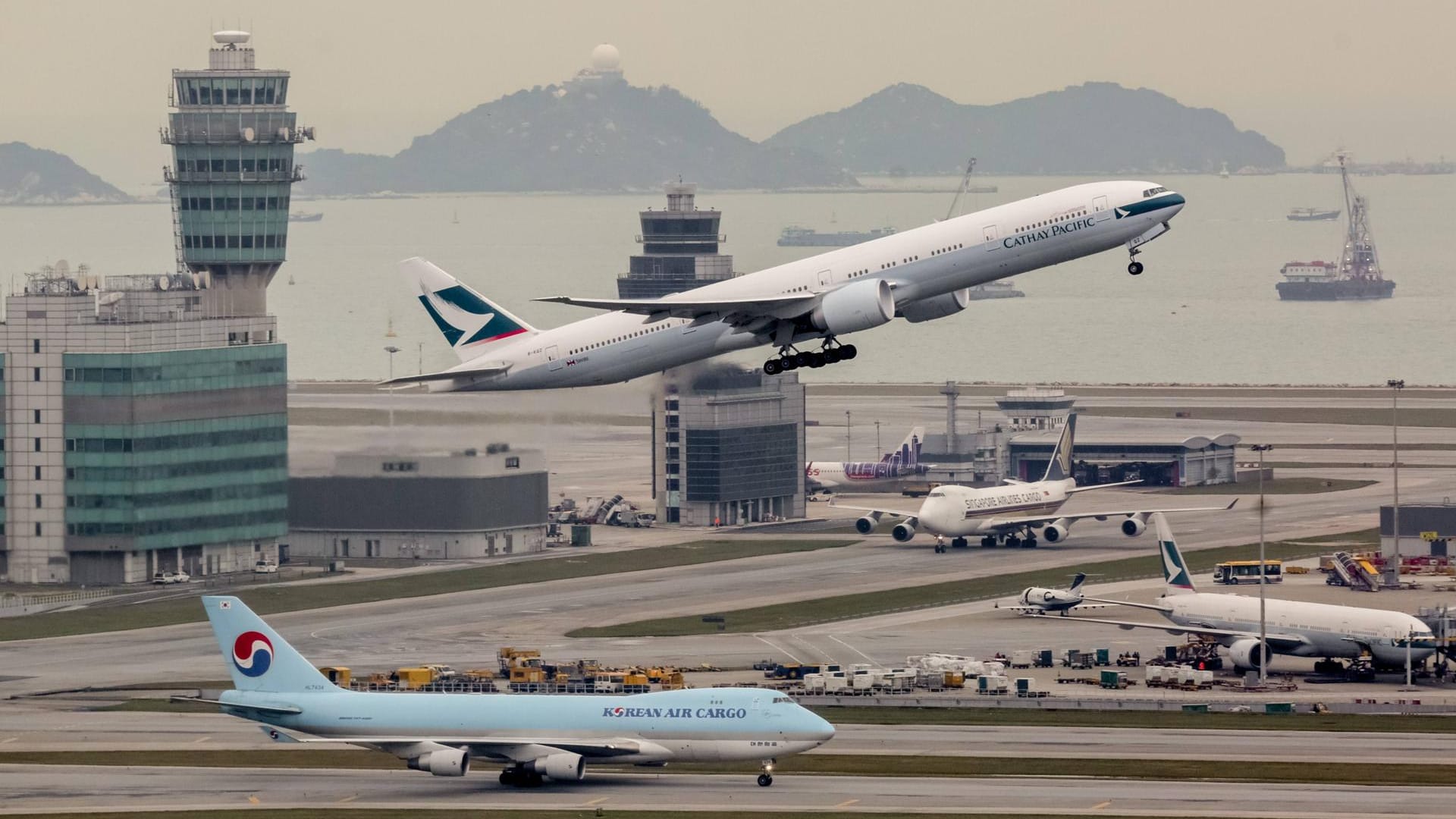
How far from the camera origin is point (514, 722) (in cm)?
9288

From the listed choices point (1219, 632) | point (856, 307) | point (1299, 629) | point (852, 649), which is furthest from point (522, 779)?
point (1299, 629)

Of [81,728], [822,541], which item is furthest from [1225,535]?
[81,728]

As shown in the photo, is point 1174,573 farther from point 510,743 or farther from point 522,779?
point 510,743

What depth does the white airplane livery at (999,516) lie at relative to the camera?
7402 inches

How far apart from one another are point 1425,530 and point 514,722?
10507 centimetres

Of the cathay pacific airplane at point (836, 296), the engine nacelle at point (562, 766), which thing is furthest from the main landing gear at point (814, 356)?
the engine nacelle at point (562, 766)

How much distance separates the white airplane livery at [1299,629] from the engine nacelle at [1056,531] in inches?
2466

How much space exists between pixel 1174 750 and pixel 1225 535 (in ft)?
310

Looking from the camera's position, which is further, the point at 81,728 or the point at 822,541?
the point at 822,541

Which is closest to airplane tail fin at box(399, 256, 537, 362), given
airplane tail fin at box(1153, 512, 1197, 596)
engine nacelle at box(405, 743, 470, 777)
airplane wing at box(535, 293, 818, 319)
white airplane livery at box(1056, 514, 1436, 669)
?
airplane wing at box(535, 293, 818, 319)

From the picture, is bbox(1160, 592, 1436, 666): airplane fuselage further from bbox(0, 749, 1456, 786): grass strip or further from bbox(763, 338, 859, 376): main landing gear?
Result: bbox(763, 338, 859, 376): main landing gear

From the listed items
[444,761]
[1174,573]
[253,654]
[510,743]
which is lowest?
[444,761]

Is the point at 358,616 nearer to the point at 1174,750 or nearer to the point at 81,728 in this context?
the point at 81,728

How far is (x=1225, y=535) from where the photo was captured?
190000 mm
